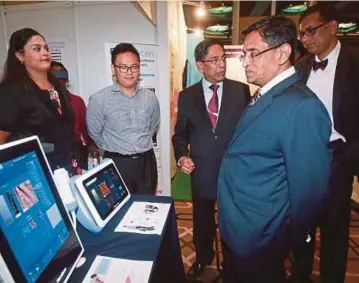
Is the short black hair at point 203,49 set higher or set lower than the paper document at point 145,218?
higher

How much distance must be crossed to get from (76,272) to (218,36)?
19.0 ft

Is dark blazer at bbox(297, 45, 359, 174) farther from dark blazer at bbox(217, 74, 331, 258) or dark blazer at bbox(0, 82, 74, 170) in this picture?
dark blazer at bbox(0, 82, 74, 170)

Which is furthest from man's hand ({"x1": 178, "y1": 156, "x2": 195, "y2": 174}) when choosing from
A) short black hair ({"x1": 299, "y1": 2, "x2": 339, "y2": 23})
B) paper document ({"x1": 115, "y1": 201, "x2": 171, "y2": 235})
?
short black hair ({"x1": 299, "y1": 2, "x2": 339, "y2": 23})

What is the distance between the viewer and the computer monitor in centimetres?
61

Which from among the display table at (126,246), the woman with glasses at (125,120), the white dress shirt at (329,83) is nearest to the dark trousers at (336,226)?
the white dress shirt at (329,83)

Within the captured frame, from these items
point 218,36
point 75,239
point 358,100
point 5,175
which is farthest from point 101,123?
point 218,36

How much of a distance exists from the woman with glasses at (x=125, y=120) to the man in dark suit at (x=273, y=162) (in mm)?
874

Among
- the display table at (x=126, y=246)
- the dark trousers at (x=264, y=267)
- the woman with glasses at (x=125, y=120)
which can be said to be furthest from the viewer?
the woman with glasses at (x=125, y=120)

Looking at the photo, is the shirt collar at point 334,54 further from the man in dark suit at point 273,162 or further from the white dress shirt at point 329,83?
the man in dark suit at point 273,162

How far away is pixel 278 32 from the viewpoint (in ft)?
3.65

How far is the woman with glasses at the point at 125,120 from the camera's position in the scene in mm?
1882

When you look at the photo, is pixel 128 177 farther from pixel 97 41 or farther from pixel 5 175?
pixel 97 41

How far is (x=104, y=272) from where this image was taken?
853mm

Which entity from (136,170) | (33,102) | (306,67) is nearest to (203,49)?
(306,67)
